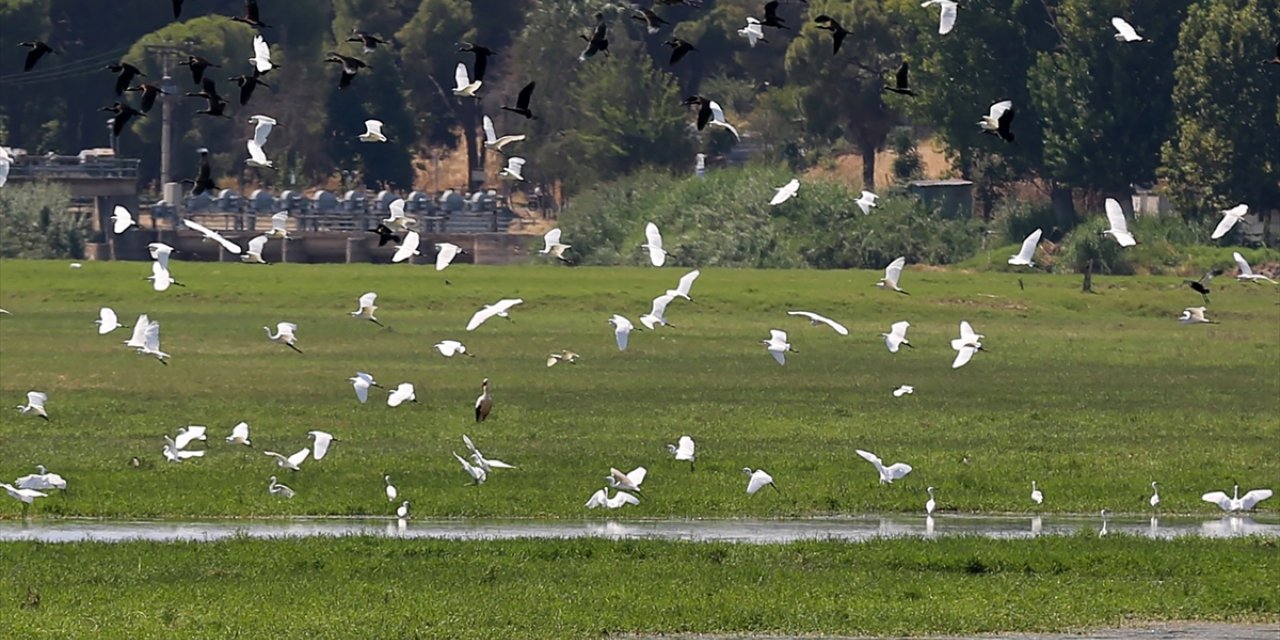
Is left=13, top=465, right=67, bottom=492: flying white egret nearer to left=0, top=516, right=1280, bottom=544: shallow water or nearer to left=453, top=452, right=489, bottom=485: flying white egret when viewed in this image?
left=0, top=516, right=1280, bottom=544: shallow water

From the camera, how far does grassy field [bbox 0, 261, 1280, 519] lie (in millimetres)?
30234

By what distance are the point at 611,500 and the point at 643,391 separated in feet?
49.6

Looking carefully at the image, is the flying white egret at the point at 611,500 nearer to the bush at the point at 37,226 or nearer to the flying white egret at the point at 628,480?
the flying white egret at the point at 628,480

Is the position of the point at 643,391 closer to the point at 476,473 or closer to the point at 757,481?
the point at 476,473

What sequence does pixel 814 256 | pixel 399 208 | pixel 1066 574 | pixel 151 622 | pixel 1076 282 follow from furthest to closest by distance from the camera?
pixel 814 256
pixel 1076 282
pixel 399 208
pixel 1066 574
pixel 151 622

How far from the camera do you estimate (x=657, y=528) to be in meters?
27.5

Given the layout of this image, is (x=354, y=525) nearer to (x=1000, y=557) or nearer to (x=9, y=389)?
(x=1000, y=557)

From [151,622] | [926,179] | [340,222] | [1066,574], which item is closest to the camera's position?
[151,622]

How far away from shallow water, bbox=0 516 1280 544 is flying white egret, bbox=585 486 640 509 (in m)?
0.24

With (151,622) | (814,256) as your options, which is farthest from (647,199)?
(151,622)

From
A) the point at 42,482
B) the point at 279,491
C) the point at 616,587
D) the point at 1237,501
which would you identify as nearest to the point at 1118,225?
the point at 1237,501

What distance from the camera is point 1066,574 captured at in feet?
78.8

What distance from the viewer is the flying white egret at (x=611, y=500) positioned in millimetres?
27047

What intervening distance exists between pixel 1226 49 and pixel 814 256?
1366cm
